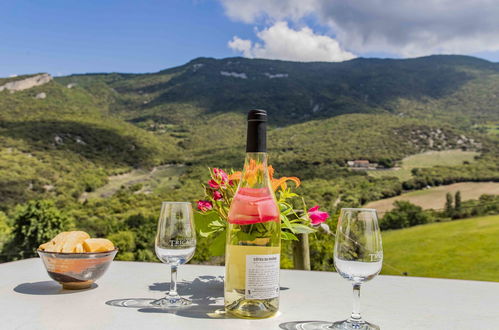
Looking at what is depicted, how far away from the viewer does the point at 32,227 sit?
21.9 metres

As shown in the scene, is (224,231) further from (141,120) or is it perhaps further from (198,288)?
(141,120)

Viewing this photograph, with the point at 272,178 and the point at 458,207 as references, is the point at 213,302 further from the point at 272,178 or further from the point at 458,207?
the point at 458,207

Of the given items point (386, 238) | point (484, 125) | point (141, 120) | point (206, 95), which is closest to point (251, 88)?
point (206, 95)

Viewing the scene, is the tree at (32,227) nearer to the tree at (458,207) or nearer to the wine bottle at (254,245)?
the wine bottle at (254,245)

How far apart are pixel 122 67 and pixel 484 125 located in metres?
62.2

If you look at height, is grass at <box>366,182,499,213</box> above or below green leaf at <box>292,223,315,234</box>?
below

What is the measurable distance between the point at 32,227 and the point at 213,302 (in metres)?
24.2

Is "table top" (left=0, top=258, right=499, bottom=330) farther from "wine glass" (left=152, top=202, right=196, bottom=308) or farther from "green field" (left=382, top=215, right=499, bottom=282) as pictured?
"green field" (left=382, top=215, right=499, bottom=282)

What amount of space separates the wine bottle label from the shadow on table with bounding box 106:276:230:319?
0.26ft

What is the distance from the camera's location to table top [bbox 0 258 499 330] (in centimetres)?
70

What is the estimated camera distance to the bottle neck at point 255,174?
80 cm

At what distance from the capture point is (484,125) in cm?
4450

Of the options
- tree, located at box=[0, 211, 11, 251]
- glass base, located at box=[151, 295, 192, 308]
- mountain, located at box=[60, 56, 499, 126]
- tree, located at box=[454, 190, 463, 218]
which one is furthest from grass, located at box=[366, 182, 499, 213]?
glass base, located at box=[151, 295, 192, 308]

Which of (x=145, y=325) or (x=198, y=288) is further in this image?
(x=198, y=288)
